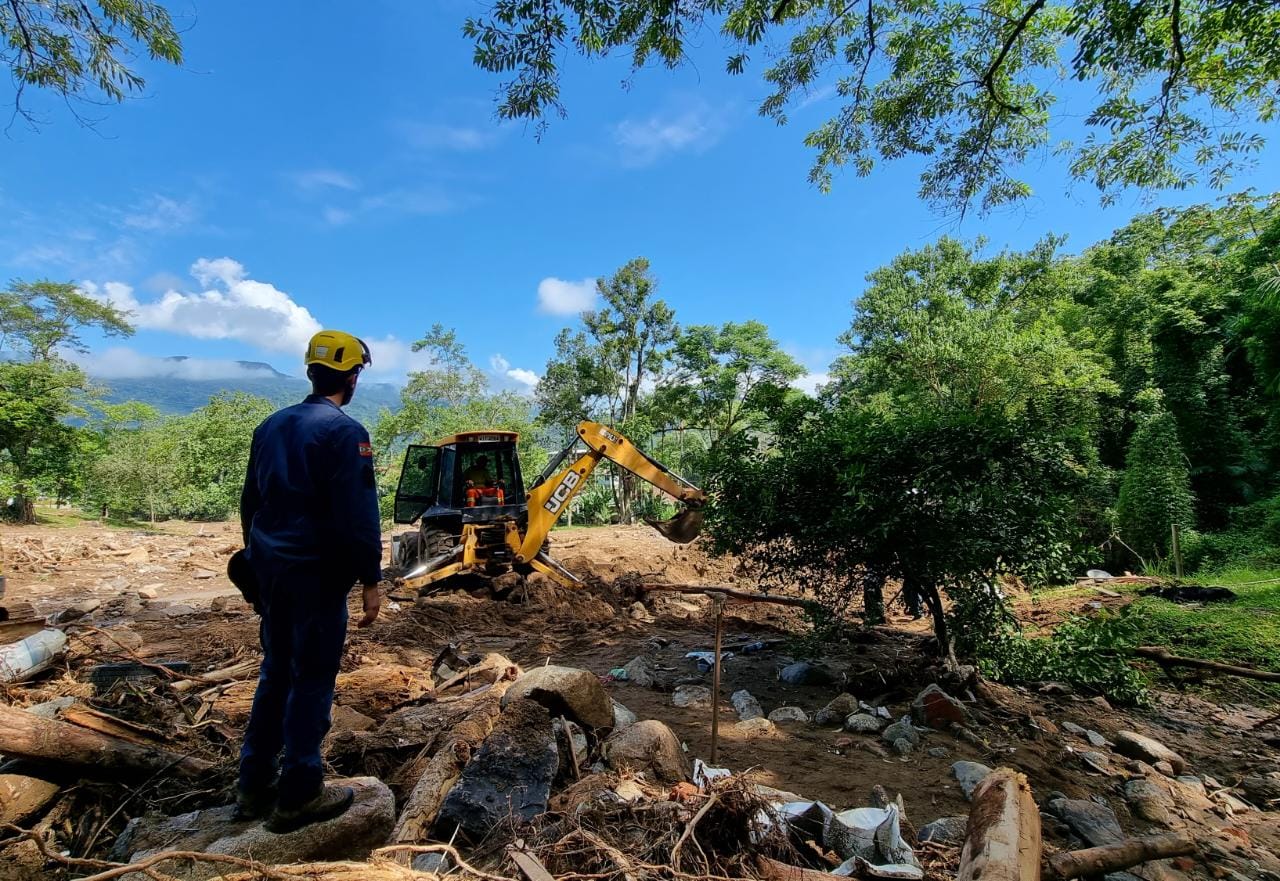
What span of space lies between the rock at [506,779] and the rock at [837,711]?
2236 millimetres

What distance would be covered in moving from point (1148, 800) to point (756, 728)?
2163mm

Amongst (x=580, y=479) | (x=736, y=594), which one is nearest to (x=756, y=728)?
(x=736, y=594)

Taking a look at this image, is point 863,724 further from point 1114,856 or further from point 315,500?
point 315,500

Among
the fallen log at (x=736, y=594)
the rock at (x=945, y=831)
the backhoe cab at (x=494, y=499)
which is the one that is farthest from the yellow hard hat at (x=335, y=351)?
the backhoe cab at (x=494, y=499)

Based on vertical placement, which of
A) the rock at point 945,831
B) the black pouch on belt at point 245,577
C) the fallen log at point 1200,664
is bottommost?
the rock at point 945,831

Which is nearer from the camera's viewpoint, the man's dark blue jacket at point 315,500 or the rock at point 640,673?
the man's dark blue jacket at point 315,500

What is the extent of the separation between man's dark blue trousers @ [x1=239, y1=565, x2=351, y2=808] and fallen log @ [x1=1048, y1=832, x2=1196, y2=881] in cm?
287

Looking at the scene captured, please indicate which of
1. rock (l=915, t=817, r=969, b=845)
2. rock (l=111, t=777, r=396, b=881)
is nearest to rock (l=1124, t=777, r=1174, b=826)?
rock (l=915, t=817, r=969, b=845)

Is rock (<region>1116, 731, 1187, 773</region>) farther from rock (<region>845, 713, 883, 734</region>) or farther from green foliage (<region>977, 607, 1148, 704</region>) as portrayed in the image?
rock (<region>845, 713, 883, 734</region>)

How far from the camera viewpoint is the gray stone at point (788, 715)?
4285 millimetres

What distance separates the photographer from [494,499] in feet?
30.3

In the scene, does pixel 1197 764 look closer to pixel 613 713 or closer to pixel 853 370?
pixel 613 713

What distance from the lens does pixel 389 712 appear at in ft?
13.3

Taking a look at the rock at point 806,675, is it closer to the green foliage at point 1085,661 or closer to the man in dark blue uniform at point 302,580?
the green foliage at point 1085,661
